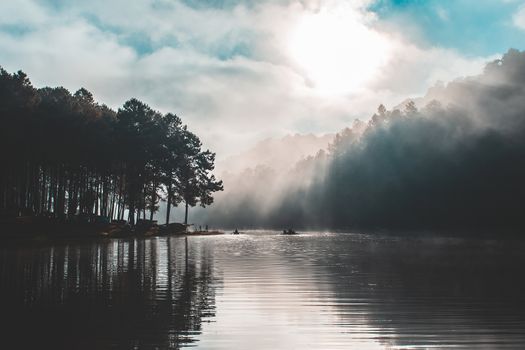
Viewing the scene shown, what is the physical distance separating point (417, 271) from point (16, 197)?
7099 cm

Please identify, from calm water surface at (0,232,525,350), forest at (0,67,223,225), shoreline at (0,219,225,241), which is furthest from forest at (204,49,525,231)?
calm water surface at (0,232,525,350)

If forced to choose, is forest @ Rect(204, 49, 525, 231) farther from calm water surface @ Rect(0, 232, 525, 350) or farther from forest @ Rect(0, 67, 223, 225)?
calm water surface @ Rect(0, 232, 525, 350)

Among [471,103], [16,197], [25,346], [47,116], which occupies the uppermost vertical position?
[471,103]

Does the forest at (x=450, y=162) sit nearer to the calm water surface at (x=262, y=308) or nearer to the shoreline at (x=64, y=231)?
the shoreline at (x=64, y=231)

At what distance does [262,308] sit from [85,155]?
199 ft

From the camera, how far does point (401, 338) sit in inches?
443

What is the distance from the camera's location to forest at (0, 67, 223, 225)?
61219 mm

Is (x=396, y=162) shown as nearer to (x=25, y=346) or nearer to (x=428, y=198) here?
(x=428, y=198)

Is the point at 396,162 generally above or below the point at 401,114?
below

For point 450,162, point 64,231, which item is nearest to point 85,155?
point 64,231

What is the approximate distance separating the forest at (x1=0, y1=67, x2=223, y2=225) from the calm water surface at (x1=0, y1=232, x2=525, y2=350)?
131ft

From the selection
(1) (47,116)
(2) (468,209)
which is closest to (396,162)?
(2) (468,209)

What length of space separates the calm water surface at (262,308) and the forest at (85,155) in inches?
1569

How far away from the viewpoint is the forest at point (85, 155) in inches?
2410
